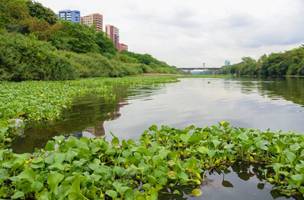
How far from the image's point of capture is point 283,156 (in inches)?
172

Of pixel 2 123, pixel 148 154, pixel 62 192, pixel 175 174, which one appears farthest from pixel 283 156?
pixel 2 123

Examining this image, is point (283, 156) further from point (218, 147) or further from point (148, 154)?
point (148, 154)

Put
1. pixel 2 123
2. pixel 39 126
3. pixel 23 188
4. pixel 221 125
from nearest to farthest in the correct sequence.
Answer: pixel 23 188
pixel 221 125
pixel 2 123
pixel 39 126

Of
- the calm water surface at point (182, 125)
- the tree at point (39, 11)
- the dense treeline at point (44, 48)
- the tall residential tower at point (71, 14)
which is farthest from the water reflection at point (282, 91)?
the tall residential tower at point (71, 14)

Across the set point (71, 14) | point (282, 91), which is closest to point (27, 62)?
point (282, 91)

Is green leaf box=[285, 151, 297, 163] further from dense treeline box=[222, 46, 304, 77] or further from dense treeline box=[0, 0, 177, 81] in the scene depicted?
dense treeline box=[222, 46, 304, 77]

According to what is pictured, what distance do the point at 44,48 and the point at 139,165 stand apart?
23.9 m

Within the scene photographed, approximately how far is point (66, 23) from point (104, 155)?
2020 inches

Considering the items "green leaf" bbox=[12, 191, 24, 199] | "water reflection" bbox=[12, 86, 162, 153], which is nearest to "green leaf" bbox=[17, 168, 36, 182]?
"green leaf" bbox=[12, 191, 24, 199]

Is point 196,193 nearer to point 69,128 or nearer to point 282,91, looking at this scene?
point 69,128

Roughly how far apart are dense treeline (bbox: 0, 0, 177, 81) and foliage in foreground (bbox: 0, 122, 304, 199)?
748 inches

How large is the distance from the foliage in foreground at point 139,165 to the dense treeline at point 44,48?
19.0 meters

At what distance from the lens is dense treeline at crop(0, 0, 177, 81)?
2241 cm

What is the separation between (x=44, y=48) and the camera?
25.4m
